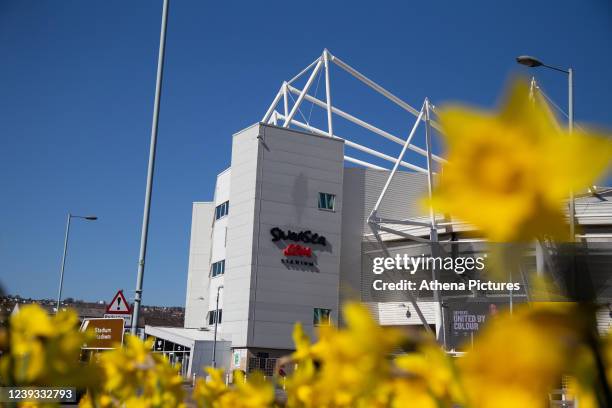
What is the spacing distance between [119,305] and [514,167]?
53.7 feet

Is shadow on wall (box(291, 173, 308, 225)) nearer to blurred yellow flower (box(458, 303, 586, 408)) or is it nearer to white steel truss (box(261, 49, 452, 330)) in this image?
white steel truss (box(261, 49, 452, 330))

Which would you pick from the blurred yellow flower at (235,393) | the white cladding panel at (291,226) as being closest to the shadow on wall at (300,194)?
the white cladding panel at (291,226)

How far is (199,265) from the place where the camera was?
2422 inches

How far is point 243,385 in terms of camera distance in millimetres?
1561

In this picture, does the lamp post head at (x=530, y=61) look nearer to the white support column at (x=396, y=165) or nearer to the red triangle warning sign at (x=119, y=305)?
the red triangle warning sign at (x=119, y=305)

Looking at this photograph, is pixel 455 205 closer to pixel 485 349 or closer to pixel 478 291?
pixel 485 349

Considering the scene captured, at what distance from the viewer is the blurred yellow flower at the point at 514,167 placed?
620 millimetres

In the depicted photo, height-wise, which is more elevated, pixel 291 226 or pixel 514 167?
pixel 291 226

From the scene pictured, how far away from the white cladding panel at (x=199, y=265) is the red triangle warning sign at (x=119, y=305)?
4335 cm

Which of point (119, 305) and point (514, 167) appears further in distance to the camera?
point (119, 305)

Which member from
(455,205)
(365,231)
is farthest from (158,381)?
(365,231)

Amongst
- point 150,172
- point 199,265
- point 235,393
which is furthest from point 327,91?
point 235,393

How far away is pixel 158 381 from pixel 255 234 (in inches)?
1698

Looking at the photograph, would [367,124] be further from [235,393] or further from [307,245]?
[235,393]
